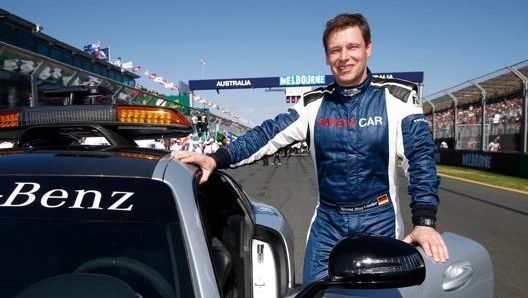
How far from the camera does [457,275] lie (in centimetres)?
208

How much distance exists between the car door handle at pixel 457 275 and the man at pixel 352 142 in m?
0.43

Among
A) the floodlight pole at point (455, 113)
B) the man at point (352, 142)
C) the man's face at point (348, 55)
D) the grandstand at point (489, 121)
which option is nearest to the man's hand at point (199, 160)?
the man at point (352, 142)

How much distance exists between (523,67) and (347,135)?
16.3 meters

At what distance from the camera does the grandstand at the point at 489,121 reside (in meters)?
17.1

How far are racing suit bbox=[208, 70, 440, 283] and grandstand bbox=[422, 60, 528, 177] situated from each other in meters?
15.7

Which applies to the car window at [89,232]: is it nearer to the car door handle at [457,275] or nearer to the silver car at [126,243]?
the silver car at [126,243]

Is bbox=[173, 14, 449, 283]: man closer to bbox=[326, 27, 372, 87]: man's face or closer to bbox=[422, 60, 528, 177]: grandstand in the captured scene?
bbox=[326, 27, 372, 87]: man's face

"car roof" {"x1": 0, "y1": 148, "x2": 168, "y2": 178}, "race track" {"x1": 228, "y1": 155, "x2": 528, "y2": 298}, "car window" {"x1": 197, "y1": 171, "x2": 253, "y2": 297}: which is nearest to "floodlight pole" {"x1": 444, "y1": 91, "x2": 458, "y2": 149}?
"race track" {"x1": 228, "y1": 155, "x2": 528, "y2": 298}

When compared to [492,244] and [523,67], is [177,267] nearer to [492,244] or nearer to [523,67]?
[492,244]

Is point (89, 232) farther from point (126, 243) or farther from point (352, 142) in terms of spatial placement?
point (352, 142)

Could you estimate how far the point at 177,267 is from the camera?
5.45ft

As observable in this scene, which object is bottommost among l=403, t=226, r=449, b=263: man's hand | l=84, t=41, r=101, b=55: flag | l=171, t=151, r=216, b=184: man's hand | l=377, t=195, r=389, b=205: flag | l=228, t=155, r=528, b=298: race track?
l=228, t=155, r=528, b=298: race track

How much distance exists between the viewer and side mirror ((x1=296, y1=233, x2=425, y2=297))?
151 centimetres

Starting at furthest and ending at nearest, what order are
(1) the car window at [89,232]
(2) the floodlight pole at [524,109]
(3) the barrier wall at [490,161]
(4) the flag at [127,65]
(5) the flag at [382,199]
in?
(4) the flag at [127,65] < (3) the barrier wall at [490,161] < (2) the floodlight pole at [524,109] < (5) the flag at [382,199] < (1) the car window at [89,232]
